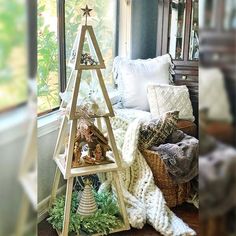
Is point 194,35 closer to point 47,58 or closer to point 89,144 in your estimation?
point 47,58

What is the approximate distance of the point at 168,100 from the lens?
2.93 m

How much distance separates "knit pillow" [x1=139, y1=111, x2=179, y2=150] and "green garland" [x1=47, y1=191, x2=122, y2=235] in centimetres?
50

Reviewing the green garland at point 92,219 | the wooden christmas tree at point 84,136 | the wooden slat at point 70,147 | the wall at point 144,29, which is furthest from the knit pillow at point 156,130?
the wall at point 144,29

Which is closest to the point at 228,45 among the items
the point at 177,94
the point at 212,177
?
the point at 212,177

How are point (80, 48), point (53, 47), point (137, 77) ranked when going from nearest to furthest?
1. point (80, 48)
2. point (53, 47)
3. point (137, 77)

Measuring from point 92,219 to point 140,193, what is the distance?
1.26 ft

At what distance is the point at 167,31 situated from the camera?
10.9 feet

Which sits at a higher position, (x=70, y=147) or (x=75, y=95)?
(x=75, y=95)

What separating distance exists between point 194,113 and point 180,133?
23.4 inches

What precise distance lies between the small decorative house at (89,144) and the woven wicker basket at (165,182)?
41cm

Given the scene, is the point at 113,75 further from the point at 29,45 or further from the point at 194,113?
the point at 29,45

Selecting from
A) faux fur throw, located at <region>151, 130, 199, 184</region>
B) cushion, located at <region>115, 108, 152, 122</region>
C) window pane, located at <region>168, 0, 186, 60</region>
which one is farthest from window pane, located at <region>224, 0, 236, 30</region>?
window pane, located at <region>168, 0, 186, 60</region>

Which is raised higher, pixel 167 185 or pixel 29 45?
pixel 29 45

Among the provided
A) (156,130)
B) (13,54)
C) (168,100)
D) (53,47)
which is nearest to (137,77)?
(168,100)
